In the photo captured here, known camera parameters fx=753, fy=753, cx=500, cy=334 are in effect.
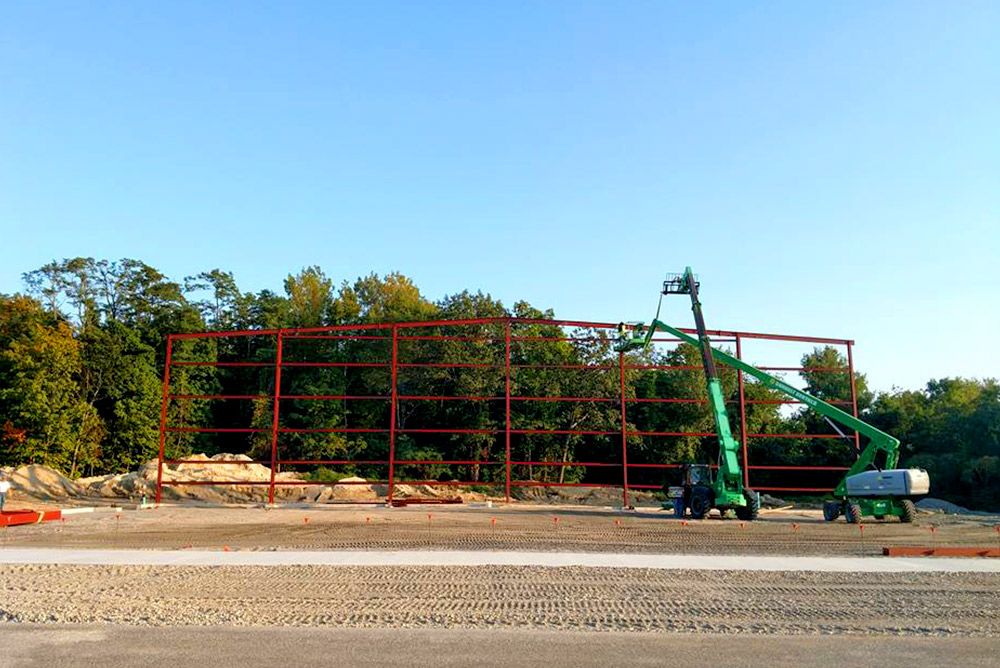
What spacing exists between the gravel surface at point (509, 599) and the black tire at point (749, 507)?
12.9 metres

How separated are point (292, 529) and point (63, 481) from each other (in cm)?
2236

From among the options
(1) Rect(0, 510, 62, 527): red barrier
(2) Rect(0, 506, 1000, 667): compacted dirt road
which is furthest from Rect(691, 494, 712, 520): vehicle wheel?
Result: (1) Rect(0, 510, 62, 527): red barrier

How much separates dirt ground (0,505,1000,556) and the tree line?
14.5m

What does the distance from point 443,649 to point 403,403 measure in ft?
157

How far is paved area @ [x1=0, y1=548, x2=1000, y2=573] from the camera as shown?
13.7m

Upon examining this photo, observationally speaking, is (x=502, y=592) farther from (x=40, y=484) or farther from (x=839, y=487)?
(x=40, y=484)

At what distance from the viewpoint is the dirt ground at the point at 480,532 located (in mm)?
17125

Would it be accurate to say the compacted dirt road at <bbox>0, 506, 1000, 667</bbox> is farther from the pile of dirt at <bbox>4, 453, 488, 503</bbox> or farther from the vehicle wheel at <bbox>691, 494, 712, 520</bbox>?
the pile of dirt at <bbox>4, 453, 488, 503</bbox>

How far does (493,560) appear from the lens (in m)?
14.3

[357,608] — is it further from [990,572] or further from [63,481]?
[63,481]

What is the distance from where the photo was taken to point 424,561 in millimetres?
14109

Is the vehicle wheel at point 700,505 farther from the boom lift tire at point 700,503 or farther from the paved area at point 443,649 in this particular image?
the paved area at point 443,649

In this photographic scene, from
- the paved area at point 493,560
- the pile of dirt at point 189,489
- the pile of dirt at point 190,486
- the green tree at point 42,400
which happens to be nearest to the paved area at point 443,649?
the paved area at point 493,560

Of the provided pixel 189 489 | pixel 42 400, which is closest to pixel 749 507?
pixel 189 489
